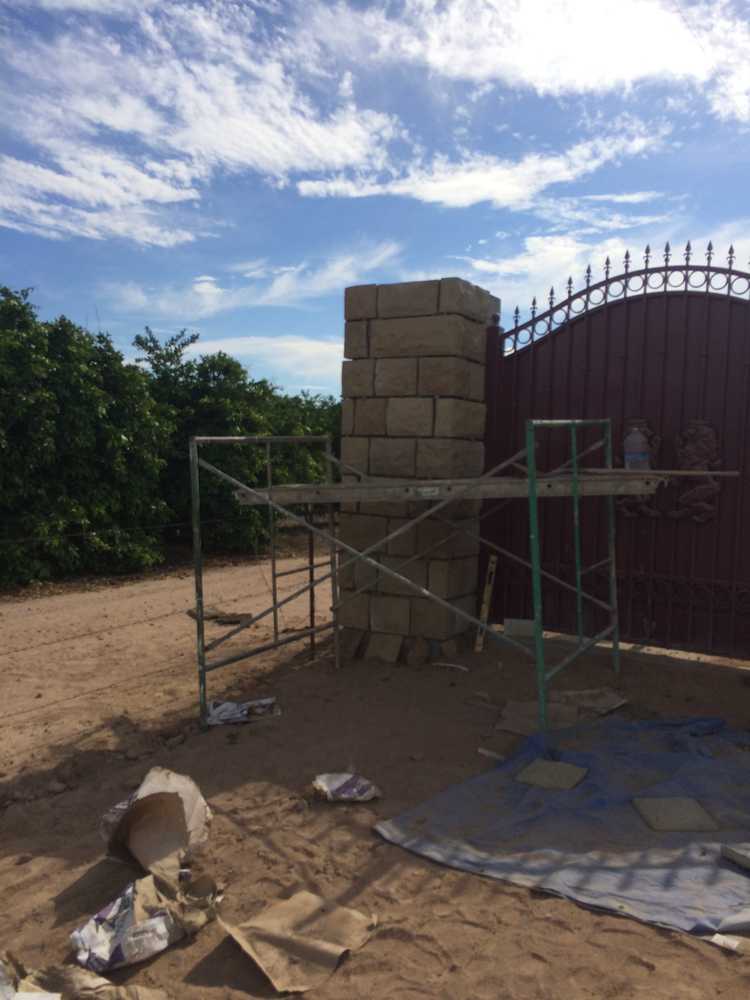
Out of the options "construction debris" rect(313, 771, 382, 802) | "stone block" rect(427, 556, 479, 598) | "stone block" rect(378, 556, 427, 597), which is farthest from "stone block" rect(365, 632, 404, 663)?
"construction debris" rect(313, 771, 382, 802)

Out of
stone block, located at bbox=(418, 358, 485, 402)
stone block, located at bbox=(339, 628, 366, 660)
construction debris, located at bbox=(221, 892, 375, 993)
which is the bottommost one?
construction debris, located at bbox=(221, 892, 375, 993)

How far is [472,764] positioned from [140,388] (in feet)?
31.1

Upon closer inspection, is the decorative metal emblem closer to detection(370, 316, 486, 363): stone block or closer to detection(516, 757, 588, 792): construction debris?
detection(370, 316, 486, 363): stone block

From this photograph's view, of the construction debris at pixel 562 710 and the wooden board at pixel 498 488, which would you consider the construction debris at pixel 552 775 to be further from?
the wooden board at pixel 498 488

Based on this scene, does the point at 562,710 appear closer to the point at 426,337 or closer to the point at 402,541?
the point at 402,541

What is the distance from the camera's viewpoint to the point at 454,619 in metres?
6.55

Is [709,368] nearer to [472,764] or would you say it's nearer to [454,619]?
[454,619]

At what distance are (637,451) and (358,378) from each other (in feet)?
7.87

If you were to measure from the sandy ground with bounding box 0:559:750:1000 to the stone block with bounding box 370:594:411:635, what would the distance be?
362mm

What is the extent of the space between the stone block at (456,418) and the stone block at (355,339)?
2.84ft

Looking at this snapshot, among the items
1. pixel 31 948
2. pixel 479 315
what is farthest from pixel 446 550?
pixel 31 948

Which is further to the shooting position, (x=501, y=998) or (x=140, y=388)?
(x=140, y=388)

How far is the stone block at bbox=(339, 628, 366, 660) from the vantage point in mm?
6831

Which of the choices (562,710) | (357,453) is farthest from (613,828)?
(357,453)
